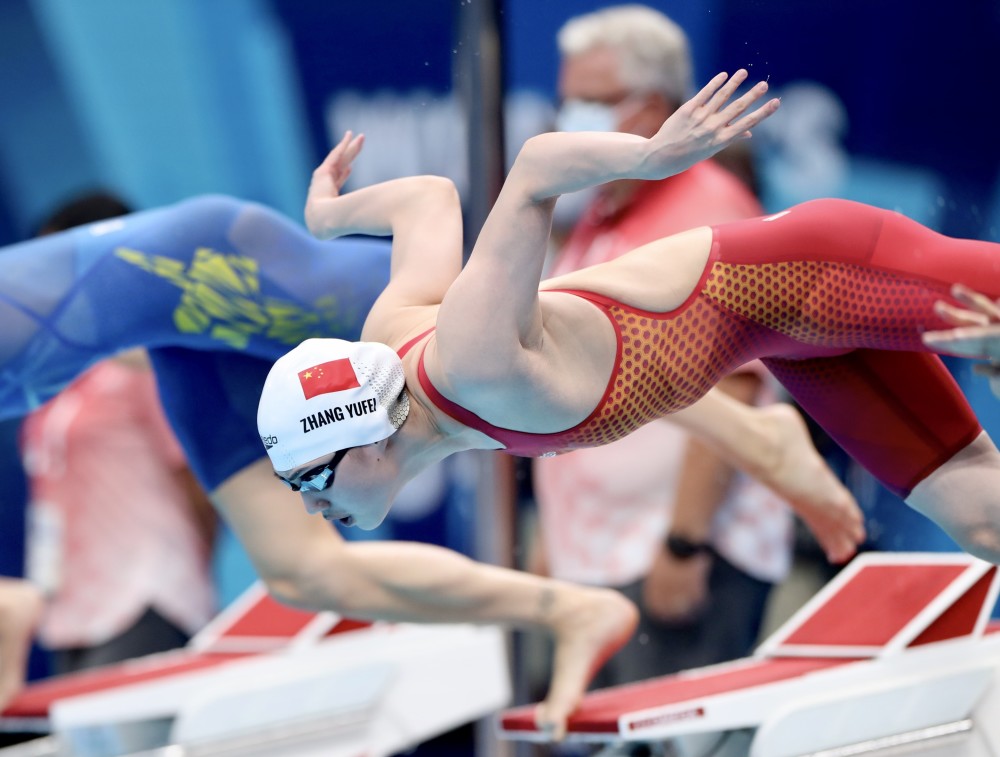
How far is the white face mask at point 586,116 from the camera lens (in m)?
2.94

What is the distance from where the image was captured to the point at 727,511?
383 cm

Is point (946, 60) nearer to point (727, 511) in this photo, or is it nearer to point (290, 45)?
point (727, 511)

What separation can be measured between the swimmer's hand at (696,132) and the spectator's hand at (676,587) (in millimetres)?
2226

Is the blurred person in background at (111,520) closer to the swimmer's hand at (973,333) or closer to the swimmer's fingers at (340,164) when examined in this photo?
the swimmer's fingers at (340,164)

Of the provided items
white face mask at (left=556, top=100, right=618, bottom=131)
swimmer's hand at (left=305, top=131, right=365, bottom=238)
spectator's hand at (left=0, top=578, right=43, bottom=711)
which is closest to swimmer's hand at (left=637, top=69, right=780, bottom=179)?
swimmer's hand at (left=305, top=131, right=365, bottom=238)

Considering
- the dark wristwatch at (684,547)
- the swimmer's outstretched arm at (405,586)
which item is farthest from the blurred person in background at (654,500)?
the swimmer's outstretched arm at (405,586)

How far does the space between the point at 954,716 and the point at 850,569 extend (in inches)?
20.7

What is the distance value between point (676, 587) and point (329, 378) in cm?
212

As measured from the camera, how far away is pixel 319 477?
6.98 feet

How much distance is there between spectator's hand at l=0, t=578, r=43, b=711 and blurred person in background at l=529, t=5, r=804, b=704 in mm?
1591

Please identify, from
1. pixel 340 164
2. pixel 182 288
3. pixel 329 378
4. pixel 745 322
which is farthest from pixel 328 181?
pixel 745 322

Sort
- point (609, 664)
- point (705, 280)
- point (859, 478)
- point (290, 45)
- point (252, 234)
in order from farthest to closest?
point (290, 45)
point (609, 664)
point (859, 478)
point (252, 234)
point (705, 280)

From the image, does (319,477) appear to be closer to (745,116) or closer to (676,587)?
(745,116)

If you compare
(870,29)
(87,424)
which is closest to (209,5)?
(87,424)
